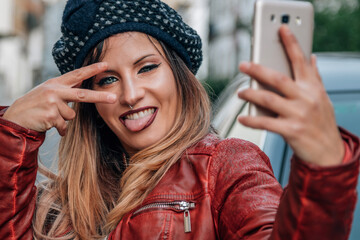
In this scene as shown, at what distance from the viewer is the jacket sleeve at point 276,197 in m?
1.09

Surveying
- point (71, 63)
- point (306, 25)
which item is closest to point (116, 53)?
point (71, 63)

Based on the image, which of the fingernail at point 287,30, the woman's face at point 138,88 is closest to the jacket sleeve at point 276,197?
the fingernail at point 287,30

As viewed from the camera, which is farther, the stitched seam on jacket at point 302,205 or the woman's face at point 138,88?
the woman's face at point 138,88

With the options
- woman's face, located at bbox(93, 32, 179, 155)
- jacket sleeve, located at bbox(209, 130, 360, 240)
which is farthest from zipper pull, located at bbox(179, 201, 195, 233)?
woman's face, located at bbox(93, 32, 179, 155)

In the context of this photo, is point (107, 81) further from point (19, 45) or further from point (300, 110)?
point (19, 45)

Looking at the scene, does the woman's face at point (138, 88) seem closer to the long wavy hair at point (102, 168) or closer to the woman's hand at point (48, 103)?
Answer: the long wavy hair at point (102, 168)

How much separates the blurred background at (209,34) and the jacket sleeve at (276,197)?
103 centimetres

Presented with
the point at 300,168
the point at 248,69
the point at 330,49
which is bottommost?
the point at 330,49

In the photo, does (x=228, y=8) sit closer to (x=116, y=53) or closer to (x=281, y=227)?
(x=116, y=53)

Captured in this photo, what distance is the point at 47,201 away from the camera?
88.5 inches

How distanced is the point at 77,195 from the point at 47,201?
0.13 m

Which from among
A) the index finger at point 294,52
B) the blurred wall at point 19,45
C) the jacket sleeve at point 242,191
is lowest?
the blurred wall at point 19,45

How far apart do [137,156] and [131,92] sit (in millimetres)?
304

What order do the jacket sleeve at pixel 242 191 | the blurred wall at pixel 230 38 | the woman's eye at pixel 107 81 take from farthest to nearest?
the blurred wall at pixel 230 38 → the woman's eye at pixel 107 81 → the jacket sleeve at pixel 242 191
